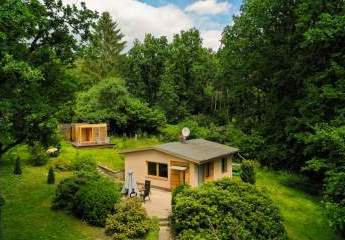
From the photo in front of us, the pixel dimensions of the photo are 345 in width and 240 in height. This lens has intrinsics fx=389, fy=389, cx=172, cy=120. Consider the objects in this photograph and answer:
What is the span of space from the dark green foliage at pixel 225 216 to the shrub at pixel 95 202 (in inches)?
134

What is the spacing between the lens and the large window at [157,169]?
94.7ft

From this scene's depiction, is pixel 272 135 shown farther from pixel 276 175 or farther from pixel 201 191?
pixel 201 191

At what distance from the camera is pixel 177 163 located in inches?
1100

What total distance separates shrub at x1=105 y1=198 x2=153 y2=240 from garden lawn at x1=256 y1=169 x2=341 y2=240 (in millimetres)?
6865

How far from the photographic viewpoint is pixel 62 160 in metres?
31.5

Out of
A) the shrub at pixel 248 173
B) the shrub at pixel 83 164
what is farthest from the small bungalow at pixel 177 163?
the shrub at pixel 83 164

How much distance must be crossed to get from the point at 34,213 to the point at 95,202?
3.45 m

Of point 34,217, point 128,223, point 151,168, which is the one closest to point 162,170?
point 151,168

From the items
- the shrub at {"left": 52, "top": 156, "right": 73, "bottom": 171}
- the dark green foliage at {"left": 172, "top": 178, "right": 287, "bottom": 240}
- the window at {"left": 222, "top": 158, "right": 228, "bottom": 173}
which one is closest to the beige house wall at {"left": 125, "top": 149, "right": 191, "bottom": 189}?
the shrub at {"left": 52, "top": 156, "right": 73, "bottom": 171}

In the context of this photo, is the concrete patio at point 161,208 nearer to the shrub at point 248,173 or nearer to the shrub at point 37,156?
the shrub at point 248,173

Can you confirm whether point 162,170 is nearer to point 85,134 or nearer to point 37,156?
point 37,156

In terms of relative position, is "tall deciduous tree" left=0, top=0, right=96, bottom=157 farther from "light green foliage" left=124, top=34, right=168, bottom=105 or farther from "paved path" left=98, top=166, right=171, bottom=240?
"light green foliage" left=124, top=34, right=168, bottom=105

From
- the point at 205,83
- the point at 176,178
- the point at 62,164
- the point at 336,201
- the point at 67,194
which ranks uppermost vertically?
the point at 205,83

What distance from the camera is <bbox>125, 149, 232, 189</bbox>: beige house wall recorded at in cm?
2741
